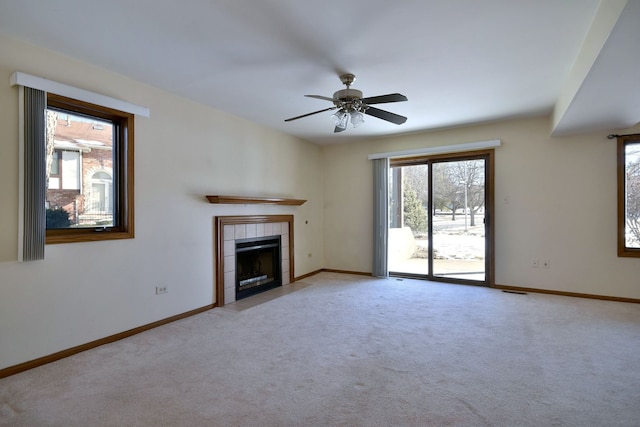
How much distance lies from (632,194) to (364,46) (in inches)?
165

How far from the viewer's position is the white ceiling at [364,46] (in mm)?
2045

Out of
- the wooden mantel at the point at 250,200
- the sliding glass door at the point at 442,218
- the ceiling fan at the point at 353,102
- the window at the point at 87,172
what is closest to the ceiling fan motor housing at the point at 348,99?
the ceiling fan at the point at 353,102

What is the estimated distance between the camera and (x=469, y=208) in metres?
5.01

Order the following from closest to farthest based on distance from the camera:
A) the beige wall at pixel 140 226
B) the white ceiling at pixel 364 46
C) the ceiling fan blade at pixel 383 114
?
the white ceiling at pixel 364 46
the beige wall at pixel 140 226
the ceiling fan blade at pixel 383 114

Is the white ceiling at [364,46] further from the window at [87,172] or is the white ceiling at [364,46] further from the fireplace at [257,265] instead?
the fireplace at [257,265]

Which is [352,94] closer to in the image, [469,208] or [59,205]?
[59,205]

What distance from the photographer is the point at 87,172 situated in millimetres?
2943

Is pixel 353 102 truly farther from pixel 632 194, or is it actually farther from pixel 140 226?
pixel 632 194

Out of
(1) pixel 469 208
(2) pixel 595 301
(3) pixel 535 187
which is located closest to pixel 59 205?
(1) pixel 469 208

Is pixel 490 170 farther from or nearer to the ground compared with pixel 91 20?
nearer to the ground

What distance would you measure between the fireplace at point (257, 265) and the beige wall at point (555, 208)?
10.2 feet

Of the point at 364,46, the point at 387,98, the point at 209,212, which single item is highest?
the point at 364,46

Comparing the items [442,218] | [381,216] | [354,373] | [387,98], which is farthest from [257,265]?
[387,98]

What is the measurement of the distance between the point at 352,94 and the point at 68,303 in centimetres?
311
